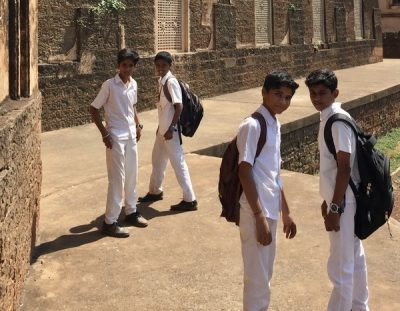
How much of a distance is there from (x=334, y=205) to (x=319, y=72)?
77 centimetres

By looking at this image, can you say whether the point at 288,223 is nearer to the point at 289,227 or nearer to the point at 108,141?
the point at 289,227

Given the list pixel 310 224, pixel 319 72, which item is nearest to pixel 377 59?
pixel 310 224

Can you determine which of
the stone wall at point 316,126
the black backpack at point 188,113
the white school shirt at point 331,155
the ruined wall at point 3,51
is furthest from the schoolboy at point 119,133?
the stone wall at point 316,126

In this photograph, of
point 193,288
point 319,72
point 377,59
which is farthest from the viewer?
point 377,59

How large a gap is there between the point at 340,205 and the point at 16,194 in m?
1.77

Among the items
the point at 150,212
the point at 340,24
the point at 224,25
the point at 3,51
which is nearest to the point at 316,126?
the point at 224,25

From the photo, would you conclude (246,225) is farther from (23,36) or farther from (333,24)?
(333,24)

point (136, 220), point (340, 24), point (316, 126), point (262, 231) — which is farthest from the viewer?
point (340, 24)

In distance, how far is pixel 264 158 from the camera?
2783mm

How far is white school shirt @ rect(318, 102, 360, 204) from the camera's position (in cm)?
282

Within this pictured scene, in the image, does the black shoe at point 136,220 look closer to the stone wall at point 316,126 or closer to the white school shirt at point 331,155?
the white school shirt at point 331,155

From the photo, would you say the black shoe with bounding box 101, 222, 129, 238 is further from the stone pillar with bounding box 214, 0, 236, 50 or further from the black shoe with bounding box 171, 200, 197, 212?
the stone pillar with bounding box 214, 0, 236, 50

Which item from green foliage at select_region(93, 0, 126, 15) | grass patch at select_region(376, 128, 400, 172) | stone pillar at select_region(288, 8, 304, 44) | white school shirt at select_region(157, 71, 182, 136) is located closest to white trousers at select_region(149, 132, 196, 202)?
Answer: white school shirt at select_region(157, 71, 182, 136)

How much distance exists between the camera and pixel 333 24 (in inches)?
707
